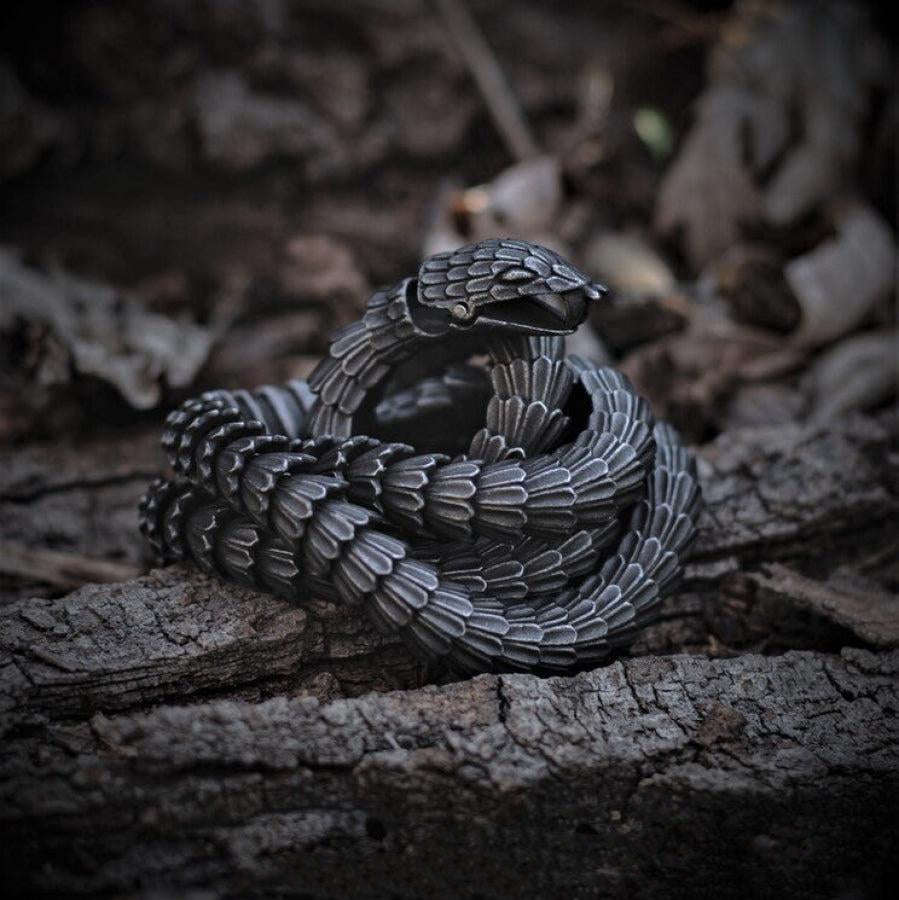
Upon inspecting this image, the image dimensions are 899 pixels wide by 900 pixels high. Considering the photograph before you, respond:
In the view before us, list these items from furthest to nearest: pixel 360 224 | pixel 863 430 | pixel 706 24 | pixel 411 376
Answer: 1. pixel 706 24
2. pixel 360 224
3. pixel 863 430
4. pixel 411 376

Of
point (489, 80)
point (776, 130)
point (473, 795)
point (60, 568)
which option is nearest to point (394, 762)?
point (473, 795)

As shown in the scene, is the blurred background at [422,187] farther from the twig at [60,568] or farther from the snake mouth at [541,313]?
the snake mouth at [541,313]

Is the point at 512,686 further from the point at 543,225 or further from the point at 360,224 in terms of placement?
the point at 360,224

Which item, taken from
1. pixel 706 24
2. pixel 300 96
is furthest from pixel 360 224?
pixel 706 24

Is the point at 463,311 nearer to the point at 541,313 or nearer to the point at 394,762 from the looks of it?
the point at 541,313

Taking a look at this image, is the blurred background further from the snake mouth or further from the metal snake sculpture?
the snake mouth

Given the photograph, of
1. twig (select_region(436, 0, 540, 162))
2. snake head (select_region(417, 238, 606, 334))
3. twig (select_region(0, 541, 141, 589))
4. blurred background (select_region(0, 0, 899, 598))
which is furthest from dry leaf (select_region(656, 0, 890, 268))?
Result: twig (select_region(0, 541, 141, 589))

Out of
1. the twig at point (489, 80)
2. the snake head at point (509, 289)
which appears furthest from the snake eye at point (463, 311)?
the twig at point (489, 80)
